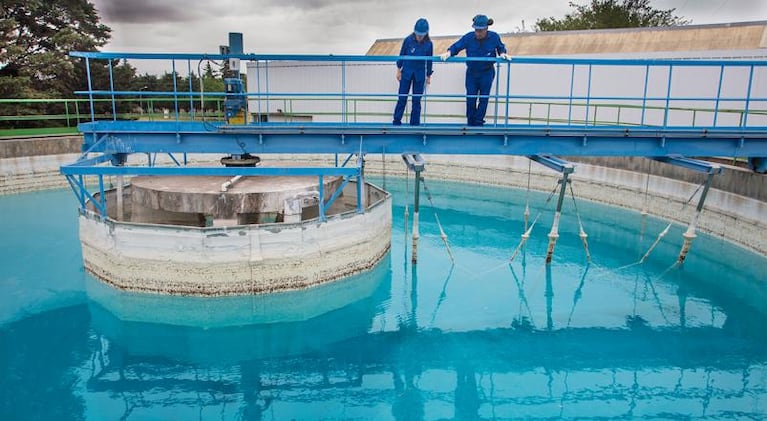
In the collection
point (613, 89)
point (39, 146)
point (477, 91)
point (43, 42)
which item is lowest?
point (39, 146)

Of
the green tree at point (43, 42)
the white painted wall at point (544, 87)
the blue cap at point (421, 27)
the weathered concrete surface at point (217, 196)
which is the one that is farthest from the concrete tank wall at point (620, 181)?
the weathered concrete surface at point (217, 196)

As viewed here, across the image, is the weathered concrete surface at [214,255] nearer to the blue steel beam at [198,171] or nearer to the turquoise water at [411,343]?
the turquoise water at [411,343]

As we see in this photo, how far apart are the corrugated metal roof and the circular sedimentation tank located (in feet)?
55.2

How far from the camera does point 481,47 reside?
9922mm

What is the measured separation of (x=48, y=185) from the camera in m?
19.4

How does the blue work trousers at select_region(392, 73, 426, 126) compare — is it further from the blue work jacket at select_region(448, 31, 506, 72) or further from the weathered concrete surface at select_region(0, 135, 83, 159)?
the weathered concrete surface at select_region(0, 135, 83, 159)

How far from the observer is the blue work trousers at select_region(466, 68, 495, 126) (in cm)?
994

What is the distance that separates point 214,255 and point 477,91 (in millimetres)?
5456

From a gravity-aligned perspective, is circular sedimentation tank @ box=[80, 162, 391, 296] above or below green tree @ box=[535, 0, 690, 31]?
below

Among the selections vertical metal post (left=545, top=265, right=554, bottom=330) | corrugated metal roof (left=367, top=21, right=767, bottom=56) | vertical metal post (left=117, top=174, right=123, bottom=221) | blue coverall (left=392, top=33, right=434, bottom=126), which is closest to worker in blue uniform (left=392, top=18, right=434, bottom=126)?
blue coverall (left=392, top=33, right=434, bottom=126)

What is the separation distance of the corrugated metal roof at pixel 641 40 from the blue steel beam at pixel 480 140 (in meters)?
12.8

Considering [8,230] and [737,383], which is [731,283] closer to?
[737,383]

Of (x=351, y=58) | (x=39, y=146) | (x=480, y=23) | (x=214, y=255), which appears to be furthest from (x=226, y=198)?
(x=39, y=146)

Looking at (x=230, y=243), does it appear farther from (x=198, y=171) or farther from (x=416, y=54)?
(x=416, y=54)
